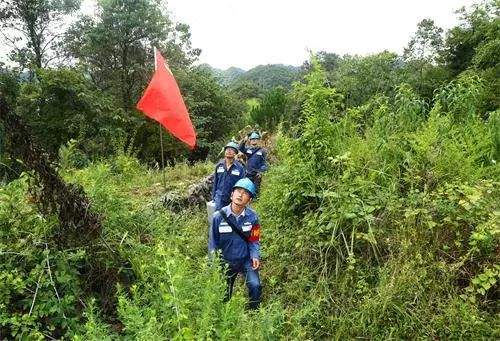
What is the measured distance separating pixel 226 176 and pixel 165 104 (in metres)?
1.89

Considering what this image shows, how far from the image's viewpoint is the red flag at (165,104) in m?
7.21

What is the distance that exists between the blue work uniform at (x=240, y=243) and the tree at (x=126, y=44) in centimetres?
1671

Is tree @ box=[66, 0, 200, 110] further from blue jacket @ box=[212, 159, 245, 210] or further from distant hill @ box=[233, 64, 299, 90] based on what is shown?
distant hill @ box=[233, 64, 299, 90]

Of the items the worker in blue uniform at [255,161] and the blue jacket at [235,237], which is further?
the worker in blue uniform at [255,161]

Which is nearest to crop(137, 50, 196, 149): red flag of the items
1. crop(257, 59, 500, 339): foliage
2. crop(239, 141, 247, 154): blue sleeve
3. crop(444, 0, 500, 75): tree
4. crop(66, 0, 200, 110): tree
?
crop(239, 141, 247, 154): blue sleeve

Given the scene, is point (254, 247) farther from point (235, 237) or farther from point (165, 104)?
point (165, 104)

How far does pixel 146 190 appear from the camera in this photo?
813 cm

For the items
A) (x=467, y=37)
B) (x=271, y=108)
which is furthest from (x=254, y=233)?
Answer: (x=467, y=37)

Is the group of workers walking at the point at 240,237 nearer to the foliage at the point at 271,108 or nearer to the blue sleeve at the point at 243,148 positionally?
the blue sleeve at the point at 243,148

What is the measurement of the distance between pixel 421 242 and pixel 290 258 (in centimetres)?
139

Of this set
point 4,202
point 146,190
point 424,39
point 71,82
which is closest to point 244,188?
point 4,202

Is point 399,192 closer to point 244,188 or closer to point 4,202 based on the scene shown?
point 244,188

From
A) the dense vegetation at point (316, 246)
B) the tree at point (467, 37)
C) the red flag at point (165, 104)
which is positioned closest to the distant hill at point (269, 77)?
the tree at point (467, 37)

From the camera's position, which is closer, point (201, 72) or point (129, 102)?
point (129, 102)
